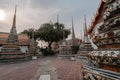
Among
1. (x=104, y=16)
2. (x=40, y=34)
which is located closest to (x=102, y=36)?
(x=104, y=16)

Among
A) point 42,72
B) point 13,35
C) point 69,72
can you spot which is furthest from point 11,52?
point 69,72

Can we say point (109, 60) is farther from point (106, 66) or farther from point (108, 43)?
point (108, 43)

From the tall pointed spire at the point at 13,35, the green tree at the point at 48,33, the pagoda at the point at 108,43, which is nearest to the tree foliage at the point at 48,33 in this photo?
the green tree at the point at 48,33

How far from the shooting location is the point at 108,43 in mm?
1467

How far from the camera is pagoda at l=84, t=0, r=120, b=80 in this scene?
1270mm

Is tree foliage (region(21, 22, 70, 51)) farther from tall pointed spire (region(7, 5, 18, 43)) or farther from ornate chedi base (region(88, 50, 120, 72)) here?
ornate chedi base (region(88, 50, 120, 72))

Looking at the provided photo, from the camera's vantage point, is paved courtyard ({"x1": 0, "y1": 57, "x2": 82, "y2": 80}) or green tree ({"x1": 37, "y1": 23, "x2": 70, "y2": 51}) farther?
green tree ({"x1": 37, "y1": 23, "x2": 70, "y2": 51})

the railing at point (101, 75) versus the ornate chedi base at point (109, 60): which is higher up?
the ornate chedi base at point (109, 60)

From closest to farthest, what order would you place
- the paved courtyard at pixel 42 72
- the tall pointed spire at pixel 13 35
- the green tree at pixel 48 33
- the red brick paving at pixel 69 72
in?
the red brick paving at pixel 69 72
the paved courtyard at pixel 42 72
the tall pointed spire at pixel 13 35
the green tree at pixel 48 33

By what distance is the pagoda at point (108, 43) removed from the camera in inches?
50.0

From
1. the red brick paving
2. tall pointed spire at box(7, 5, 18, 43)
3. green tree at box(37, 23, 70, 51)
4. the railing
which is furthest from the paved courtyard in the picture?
green tree at box(37, 23, 70, 51)

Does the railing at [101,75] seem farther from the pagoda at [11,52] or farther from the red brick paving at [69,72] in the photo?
the pagoda at [11,52]

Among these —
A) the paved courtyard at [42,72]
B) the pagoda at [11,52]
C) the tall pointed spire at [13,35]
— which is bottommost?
the paved courtyard at [42,72]

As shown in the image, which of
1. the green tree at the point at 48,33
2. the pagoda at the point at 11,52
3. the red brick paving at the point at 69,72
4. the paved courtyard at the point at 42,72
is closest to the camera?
the red brick paving at the point at 69,72
